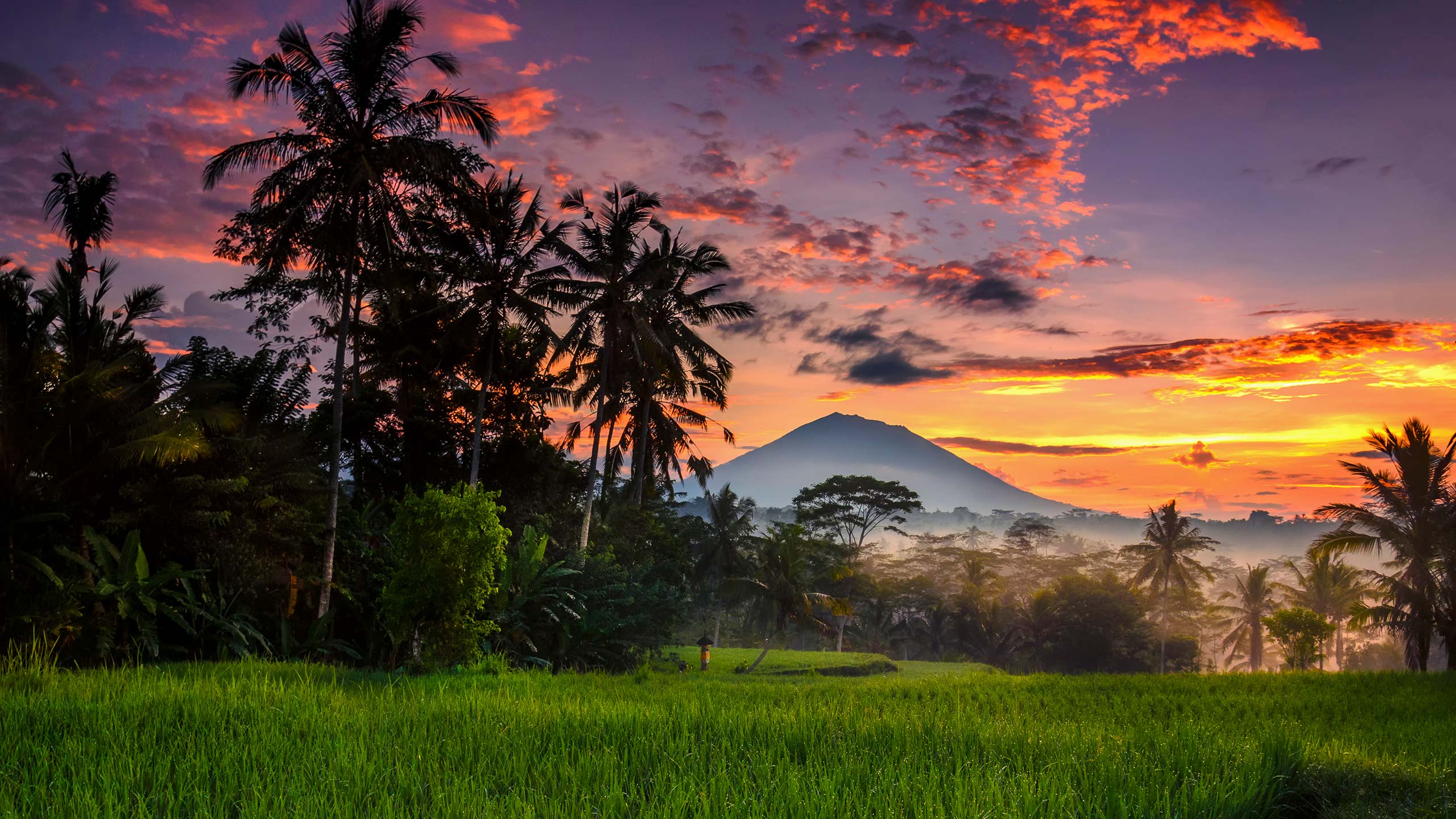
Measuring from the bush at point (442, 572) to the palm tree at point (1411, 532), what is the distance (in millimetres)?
27877

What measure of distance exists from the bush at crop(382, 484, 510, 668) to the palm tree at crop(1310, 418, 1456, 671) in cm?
2788

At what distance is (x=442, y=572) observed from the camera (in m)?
12.5

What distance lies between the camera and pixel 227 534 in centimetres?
1579

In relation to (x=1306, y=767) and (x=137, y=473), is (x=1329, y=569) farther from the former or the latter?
(x=137, y=473)

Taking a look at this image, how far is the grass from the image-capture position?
4.75m

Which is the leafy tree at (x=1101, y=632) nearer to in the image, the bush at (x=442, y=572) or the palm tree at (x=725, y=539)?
the palm tree at (x=725, y=539)

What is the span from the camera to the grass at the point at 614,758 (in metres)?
4.75

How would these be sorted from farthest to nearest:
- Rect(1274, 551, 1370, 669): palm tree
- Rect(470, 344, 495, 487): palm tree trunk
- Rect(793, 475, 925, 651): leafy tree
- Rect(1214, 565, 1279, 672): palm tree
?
Rect(1214, 565, 1279, 672): palm tree < Rect(1274, 551, 1370, 669): palm tree < Rect(793, 475, 925, 651): leafy tree < Rect(470, 344, 495, 487): palm tree trunk

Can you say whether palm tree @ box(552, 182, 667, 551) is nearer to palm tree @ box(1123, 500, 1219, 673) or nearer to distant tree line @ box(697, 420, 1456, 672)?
distant tree line @ box(697, 420, 1456, 672)

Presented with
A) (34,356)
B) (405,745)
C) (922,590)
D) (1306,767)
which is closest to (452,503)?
(405,745)

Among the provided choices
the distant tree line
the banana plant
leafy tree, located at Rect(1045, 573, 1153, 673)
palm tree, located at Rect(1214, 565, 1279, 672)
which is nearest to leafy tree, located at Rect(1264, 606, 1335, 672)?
the distant tree line

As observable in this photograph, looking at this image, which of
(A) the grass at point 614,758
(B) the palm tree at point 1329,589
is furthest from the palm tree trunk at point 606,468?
(B) the palm tree at point 1329,589

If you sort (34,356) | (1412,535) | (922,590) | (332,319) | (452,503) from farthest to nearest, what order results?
(922,590)
(1412,535)
(332,319)
(34,356)
(452,503)

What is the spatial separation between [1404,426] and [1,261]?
39.8m
